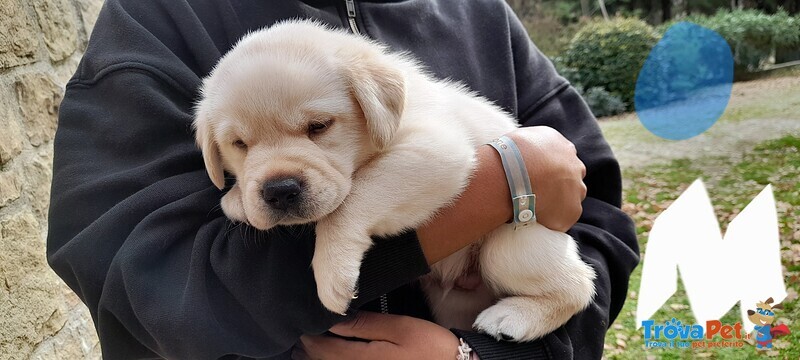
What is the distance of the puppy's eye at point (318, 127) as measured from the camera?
1.37 m

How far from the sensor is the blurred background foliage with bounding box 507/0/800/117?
3.83m

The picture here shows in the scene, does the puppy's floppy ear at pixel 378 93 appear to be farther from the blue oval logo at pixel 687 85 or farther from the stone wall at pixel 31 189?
the blue oval logo at pixel 687 85

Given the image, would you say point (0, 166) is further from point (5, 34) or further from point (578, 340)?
point (578, 340)

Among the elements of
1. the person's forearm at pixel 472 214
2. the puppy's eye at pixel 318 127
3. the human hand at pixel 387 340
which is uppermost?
the puppy's eye at pixel 318 127

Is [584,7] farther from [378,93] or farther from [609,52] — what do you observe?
[378,93]

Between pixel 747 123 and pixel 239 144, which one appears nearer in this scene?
pixel 239 144

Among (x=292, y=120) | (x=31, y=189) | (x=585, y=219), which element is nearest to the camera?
(x=292, y=120)

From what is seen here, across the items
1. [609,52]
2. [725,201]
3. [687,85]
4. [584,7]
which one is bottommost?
[609,52]

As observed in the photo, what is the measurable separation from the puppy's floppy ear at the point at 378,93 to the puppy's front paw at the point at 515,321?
0.52m

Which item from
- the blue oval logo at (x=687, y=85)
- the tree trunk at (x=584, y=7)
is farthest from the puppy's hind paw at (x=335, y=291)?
the tree trunk at (x=584, y=7)

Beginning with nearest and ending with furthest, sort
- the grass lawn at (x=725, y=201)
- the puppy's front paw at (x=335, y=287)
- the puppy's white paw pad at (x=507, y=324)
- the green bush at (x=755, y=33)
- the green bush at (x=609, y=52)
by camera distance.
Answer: the puppy's front paw at (x=335, y=287) → the puppy's white paw pad at (x=507, y=324) → the grass lawn at (x=725, y=201) → the green bush at (x=755, y=33) → the green bush at (x=609, y=52)

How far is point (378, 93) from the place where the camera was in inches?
54.8

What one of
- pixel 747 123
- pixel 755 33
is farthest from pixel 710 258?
pixel 755 33

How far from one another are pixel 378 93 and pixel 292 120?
21cm
